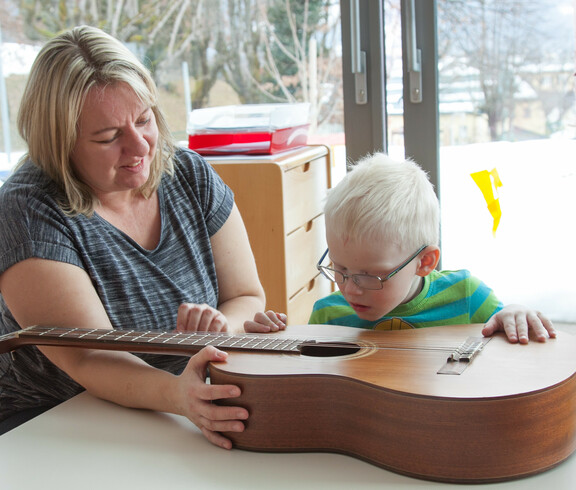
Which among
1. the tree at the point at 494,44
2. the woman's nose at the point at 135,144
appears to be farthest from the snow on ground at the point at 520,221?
the woman's nose at the point at 135,144

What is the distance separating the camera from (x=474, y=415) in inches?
30.4

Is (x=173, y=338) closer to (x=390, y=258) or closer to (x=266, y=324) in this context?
(x=266, y=324)

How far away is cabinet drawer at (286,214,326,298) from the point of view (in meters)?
2.31

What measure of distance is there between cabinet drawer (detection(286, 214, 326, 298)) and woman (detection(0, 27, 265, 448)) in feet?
2.73

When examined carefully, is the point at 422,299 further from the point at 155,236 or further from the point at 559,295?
the point at 559,295

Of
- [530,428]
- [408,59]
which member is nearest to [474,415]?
[530,428]

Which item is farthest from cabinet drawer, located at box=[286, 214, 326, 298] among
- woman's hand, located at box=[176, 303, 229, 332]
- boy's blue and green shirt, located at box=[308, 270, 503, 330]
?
woman's hand, located at box=[176, 303, 229, 332]

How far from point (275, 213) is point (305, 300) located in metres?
0.41

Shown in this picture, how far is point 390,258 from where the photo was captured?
1.16 meters

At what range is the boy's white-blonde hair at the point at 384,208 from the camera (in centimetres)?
116

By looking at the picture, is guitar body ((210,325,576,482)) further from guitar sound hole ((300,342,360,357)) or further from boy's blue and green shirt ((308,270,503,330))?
boy's blue and green shirt ((308,270,503,330))

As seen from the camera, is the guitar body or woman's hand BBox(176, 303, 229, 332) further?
woman's hand BBox(176, 303, 229, 332)

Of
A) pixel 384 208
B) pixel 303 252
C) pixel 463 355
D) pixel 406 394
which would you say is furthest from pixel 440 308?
pixel 303 252

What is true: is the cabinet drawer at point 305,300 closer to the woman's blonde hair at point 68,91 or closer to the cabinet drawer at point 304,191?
the cabinet drawer at point 304,191
